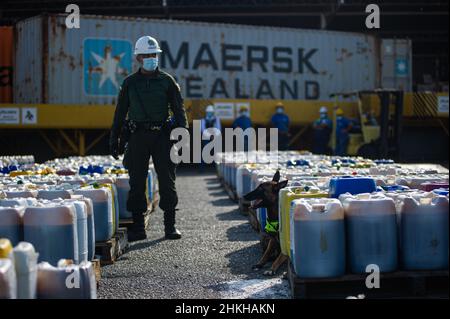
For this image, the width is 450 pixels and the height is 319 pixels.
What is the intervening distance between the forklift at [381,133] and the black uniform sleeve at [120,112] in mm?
11553

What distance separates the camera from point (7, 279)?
107 inches

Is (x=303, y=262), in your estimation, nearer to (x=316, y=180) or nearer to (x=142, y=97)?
(x=316, y=180)

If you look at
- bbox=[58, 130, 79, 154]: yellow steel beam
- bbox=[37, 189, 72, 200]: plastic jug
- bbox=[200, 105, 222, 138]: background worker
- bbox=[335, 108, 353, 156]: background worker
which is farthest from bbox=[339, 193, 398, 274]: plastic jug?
bbox=[58, 130, 79, 154]: yellow steel beam

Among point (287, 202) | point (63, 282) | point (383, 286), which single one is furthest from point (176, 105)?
point (63, 282)

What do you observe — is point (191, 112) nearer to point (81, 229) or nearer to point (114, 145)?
point (114, 145)

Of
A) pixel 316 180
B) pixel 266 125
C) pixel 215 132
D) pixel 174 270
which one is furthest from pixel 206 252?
pixel 266 125

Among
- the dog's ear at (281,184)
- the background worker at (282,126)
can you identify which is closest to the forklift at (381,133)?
the background worker at (282,126)

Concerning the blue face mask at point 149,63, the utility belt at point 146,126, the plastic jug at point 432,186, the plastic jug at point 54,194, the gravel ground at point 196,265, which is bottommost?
the gravel ground at point 196,265

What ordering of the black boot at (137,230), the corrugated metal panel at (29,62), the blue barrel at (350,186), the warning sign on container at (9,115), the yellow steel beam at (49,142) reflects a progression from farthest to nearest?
the corrugated metal panel at (29,62), the yellow steel beam at (49,142), the warning sign on container at (9,115), the black boot at (137,230), the blue barrel at (350,186)

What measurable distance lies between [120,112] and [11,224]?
2676 mm

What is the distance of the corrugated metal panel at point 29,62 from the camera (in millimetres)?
19578

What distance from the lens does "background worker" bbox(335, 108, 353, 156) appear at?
701 inches

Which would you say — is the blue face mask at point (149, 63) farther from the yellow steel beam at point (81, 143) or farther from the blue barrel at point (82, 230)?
the yellow steel beam at point (81, 143)

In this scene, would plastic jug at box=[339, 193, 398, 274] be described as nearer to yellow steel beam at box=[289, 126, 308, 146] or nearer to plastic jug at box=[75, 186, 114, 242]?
plastic jug at box=[75, 186, 114, 242]
